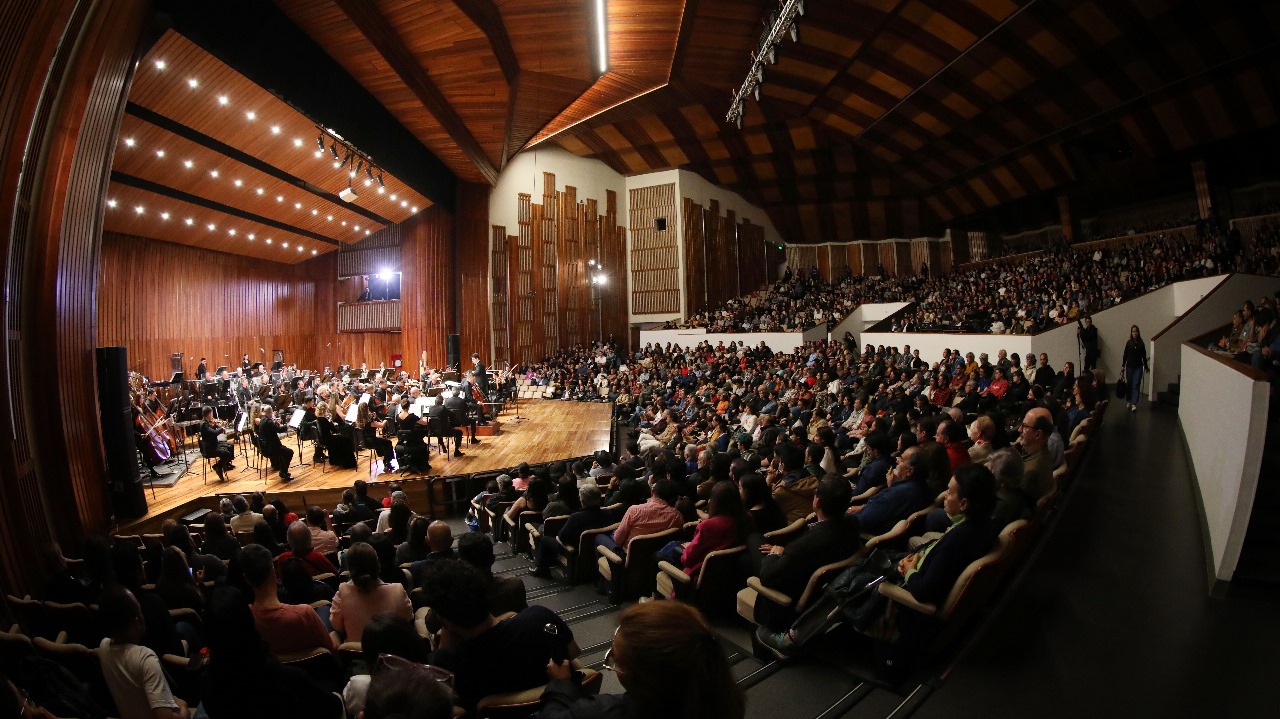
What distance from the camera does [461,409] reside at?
28.7ft

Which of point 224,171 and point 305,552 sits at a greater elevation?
point 224,171

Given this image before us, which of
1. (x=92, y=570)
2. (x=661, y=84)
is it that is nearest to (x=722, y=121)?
(x=661, y=84)

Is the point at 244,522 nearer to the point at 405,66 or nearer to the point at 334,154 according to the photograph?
the point at 405,66

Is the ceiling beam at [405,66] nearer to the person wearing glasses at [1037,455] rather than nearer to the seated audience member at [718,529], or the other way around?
the seated audience member at [718,529]

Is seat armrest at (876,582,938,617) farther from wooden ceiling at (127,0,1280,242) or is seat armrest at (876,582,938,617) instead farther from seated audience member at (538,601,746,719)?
wooden ceiling at (127,0,1280,242)

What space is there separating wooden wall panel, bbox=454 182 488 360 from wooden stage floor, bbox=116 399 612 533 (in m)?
4.25

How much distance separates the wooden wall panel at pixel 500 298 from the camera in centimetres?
1553

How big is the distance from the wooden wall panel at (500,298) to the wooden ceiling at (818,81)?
1667mm

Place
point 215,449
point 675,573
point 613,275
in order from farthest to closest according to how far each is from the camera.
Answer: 1. point 613,275
2. point 215,449
3. point 675,573

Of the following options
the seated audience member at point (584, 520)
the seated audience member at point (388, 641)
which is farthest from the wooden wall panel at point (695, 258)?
the seated audience member at point (388, 641)

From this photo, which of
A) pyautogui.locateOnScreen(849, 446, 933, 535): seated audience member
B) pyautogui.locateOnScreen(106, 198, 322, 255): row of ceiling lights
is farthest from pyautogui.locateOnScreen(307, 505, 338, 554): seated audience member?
pyautogui.locateOnScreen(106, 198, 322, 255): row of ceiling lights

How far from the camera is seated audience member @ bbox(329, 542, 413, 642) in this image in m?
2.28

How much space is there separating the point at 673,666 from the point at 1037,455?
2.75m

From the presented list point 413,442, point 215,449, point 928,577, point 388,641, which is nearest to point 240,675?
point 388,641
